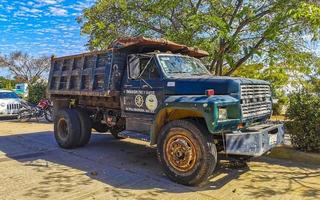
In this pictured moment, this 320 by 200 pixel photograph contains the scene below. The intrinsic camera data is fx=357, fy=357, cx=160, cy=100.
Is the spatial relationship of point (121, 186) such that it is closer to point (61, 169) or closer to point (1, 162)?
point (61, 169)

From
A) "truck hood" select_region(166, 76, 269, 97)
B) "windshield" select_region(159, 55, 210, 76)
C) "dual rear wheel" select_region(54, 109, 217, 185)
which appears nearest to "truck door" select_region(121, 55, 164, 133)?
"windshield" select_region(159, 55, 210, 76)

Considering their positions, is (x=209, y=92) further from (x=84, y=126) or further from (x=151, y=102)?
(x=84, y=126)

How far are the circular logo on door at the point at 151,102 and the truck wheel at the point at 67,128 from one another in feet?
8.75

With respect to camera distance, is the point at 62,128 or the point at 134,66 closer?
the point at 134,66

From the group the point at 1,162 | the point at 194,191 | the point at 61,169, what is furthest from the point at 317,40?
the point at 1,162

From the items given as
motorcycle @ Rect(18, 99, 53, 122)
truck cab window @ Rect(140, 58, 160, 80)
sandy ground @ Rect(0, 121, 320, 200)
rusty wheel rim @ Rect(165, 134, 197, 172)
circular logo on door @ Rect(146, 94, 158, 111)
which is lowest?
sandy ground @ Rect(0, 121, 320, 200)

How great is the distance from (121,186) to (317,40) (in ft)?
31.1

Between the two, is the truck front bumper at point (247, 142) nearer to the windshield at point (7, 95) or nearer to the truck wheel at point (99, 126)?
the truck wheel at point (99, 126)

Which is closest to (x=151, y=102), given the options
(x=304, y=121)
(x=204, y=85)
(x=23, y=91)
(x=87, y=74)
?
(x=204, y=85)

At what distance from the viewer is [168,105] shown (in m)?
6.38

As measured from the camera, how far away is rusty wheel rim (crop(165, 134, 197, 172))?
6038 millimetres

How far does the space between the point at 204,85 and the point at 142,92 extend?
1.51 metres

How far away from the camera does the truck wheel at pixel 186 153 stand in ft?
19.2

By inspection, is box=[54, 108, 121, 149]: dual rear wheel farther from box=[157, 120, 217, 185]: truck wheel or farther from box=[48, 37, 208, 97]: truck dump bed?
box=[157, 120, 217, 185]: truck wheel
